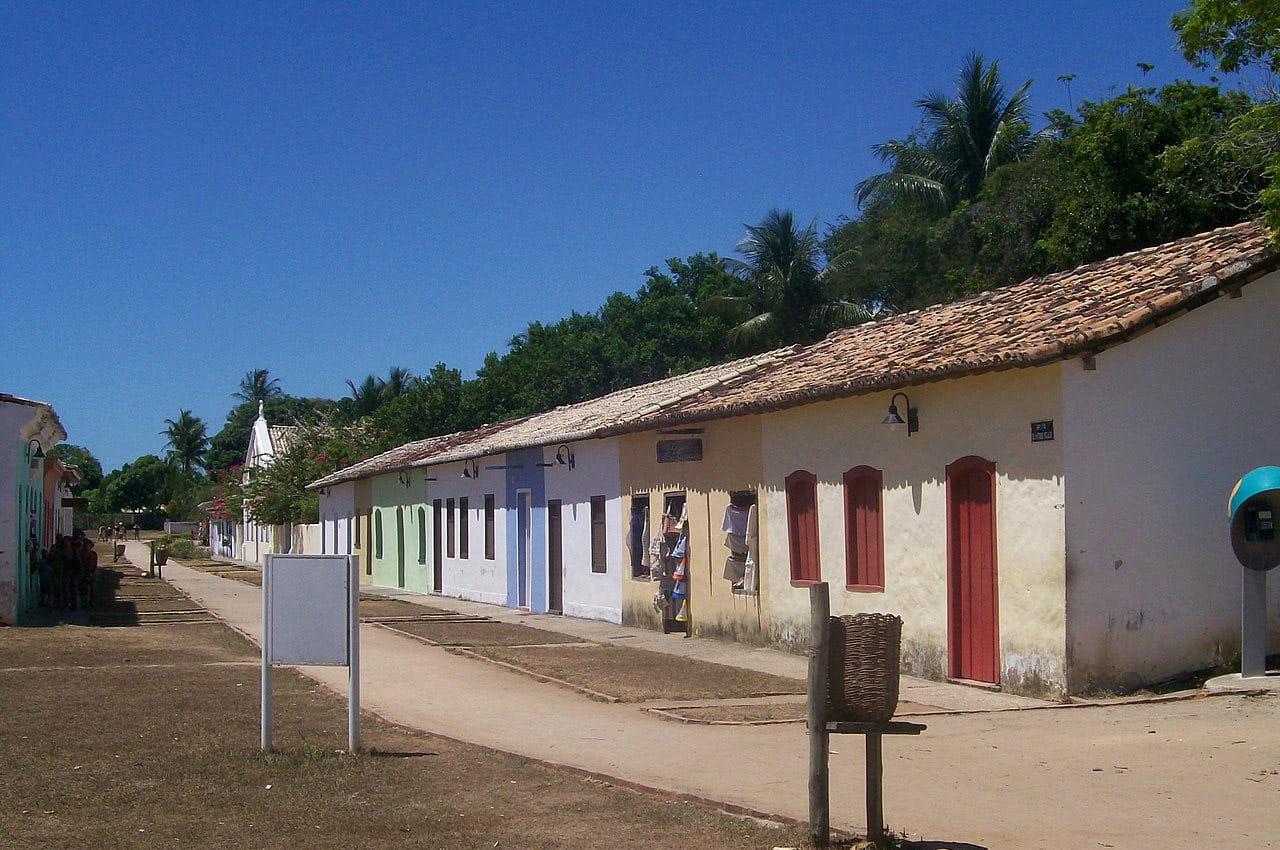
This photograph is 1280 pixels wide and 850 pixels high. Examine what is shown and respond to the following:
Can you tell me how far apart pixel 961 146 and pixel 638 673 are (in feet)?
84.8

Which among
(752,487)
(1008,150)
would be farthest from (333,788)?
(1008,150)

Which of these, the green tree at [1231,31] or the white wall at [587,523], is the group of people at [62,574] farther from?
the green tree at [1231,31]

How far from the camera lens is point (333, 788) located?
26.0ft

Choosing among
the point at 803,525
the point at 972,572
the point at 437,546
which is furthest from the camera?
the point at 437,546

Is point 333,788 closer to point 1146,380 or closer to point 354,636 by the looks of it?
point 354,636

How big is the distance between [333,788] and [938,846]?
3.69 meters

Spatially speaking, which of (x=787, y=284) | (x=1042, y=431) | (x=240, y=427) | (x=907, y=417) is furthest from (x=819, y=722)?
(x=240, y=427)

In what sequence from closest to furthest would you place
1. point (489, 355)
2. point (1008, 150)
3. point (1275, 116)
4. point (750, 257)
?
point (1275, 116), point (1008, 150), point (750, 257), point (489, 355)

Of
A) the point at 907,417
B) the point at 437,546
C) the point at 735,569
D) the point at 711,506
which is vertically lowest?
the point at 437,546

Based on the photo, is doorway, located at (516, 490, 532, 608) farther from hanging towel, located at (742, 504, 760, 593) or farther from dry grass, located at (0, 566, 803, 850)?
dry grass, located at (0, 566, 803, 850)

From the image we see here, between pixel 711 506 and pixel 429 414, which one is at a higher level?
pixel 429 414

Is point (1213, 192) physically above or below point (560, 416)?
above

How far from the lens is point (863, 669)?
629 centimetres

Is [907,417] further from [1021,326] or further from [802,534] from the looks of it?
[802,534]
